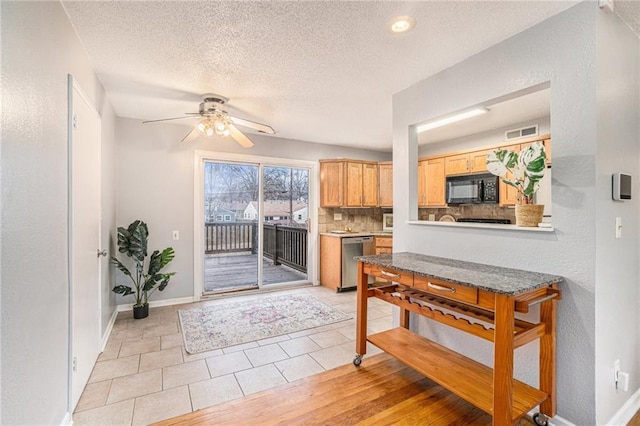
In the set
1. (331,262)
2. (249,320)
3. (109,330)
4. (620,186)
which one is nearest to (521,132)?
(620,186)

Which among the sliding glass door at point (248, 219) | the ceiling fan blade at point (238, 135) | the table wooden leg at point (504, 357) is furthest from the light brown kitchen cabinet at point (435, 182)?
the table wooden leg at point (504, 357)

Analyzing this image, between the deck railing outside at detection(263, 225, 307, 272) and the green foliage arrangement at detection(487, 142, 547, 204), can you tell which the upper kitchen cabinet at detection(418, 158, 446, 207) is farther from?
the green foliage arrangement at detection(487, 142, 547, 204)

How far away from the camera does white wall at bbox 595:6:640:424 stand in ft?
5.50

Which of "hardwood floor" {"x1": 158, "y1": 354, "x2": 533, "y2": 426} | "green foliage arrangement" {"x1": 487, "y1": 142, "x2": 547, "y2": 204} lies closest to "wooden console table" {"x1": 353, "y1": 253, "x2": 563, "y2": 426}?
"hardwood floor" {"x1": 158, "y1": 354, "x2": 533, "y2": 426}

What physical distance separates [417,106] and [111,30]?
242 cm

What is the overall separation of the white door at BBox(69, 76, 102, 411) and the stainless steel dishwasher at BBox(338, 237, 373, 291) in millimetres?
3219

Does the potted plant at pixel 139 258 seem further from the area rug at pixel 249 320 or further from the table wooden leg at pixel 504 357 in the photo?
the table wooden leg at pixel 504 357

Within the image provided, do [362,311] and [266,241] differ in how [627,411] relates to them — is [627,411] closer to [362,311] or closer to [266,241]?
[362,311]

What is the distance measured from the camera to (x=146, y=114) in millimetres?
3744

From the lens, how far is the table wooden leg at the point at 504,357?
1508mm

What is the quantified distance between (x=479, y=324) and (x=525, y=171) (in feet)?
3.31

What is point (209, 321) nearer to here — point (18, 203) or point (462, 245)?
point (18, 203)

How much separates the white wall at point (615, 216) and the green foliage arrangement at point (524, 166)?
0.28 meters

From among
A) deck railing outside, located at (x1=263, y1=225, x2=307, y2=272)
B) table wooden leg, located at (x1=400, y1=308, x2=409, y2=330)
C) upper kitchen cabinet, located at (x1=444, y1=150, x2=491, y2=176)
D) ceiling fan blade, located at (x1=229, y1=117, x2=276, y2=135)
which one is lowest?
table wooden leg, located at (x1=400, y1=308, x2=409, y2=330)
